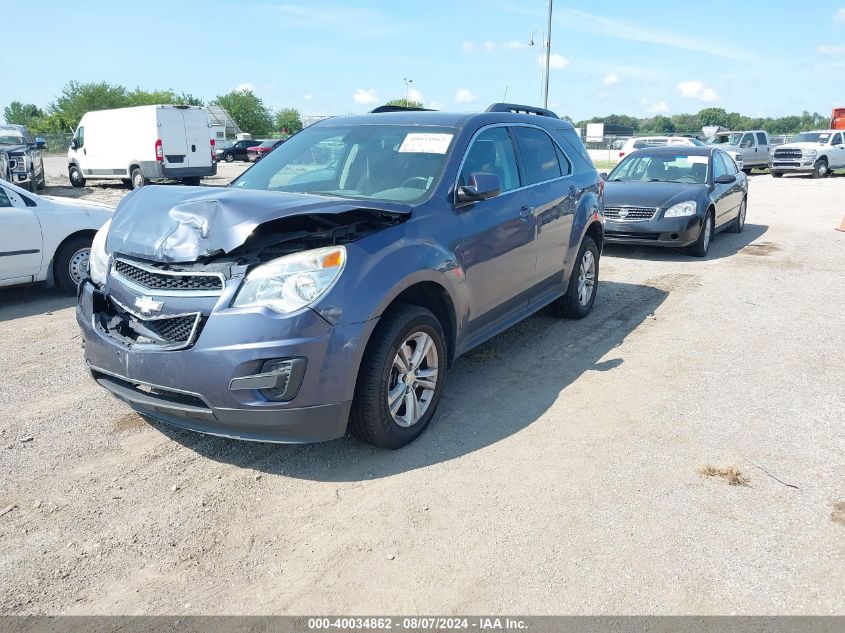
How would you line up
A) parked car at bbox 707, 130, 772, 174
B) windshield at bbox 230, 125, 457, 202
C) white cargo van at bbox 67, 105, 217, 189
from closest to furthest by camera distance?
windshield at bbox 230, 125, 457, 202 → white cargo van at bbox 67, 105, 217, 189 → parked car at bbox 707, 130, 772, 174

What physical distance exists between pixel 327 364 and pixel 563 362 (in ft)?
8.51

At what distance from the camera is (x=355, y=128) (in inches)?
195

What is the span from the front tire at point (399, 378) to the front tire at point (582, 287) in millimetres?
2550

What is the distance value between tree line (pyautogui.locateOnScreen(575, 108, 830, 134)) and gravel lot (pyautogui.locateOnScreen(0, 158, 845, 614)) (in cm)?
8828

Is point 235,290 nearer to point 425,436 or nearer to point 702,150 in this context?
point 425,436

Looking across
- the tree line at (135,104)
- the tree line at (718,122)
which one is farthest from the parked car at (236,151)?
the tree line at (718,122)

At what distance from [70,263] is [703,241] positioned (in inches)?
331

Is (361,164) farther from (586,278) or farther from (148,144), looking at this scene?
(148,144)

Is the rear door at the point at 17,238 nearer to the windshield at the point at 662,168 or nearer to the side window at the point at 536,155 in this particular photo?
the side window at the point at 536,155

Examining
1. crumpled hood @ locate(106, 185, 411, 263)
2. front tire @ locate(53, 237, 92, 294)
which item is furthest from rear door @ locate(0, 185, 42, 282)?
crumpled hood @ locate(106, 185, 411, 263)

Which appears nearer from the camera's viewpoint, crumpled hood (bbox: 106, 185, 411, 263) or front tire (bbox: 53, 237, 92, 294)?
crumpled hood (bbox: 106, 185, 411, 263)

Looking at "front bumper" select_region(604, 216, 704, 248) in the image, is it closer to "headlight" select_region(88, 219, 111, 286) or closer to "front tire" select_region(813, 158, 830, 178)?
"headlight" select_region(88, 219, 111, 286)

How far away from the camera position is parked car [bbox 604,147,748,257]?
9.75 m

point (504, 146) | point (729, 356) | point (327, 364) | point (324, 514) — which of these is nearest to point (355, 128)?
point (504, 146)
